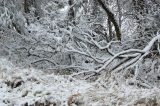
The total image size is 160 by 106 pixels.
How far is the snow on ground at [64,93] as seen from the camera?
656 centimetres

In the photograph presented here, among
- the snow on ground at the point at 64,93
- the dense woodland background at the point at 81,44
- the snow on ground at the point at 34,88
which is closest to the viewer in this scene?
the snow on ground at the point at 64,93

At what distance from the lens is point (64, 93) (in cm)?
741

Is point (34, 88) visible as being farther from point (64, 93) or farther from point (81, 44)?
point (81, 44)

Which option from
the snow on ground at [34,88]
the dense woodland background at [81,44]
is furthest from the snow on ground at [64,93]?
the dense woodland background at [81,44]

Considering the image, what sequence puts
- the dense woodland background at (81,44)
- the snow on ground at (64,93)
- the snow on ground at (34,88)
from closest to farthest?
1. the snow on ground at (64,93)
2. the snow on ground at (34,88)
3. the dense woodland background at (81,44)

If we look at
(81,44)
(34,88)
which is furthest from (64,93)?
(81,44)

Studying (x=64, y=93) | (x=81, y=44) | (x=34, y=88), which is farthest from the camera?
(x=81, y=44)

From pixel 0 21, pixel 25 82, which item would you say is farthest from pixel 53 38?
pixel 25 82

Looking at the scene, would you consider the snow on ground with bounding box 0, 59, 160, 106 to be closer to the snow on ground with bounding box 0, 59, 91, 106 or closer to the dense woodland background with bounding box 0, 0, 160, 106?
the snow on ground with bounding box 0, 59, 91, 106

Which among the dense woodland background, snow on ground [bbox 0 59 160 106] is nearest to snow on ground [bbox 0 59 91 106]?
snow on ground [bbox 0 59 160 106]

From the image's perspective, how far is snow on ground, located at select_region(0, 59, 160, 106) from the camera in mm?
6558

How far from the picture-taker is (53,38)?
14172 mm

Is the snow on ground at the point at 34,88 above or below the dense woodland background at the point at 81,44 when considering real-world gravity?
below

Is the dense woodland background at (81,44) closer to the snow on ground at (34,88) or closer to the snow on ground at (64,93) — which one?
the snow on ground at (34,88)
